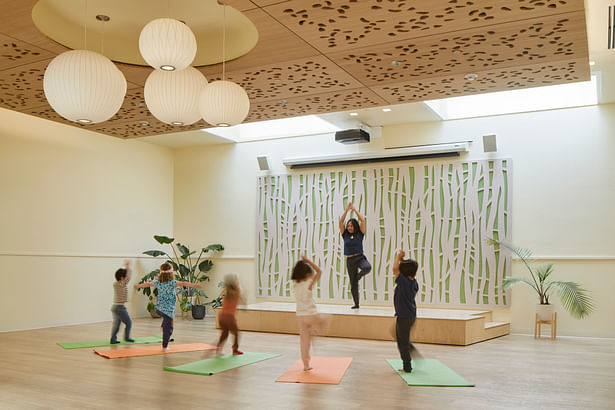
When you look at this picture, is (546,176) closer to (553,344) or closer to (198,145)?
(553,344)

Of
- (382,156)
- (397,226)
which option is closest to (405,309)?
(397,226)

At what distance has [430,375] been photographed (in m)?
6.34

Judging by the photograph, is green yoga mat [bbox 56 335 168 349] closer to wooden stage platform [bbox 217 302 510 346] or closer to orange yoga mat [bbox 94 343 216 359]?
orange yoga mat [bbox 94 343 216 359]

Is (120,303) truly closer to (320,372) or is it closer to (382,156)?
(320,372)

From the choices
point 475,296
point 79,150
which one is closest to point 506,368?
point 475,296

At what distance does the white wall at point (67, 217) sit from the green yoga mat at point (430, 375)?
272 inches

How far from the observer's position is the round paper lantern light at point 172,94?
5.30 meters

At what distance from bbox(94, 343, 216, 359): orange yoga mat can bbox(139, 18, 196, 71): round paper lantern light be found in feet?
14.5

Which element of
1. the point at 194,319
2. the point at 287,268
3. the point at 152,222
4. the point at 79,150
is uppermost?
the point at 79,150

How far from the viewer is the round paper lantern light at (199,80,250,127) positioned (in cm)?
532

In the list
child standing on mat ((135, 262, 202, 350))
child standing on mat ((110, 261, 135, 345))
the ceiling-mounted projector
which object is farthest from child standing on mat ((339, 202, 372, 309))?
child standing on mat ((110, 261, 135, 345))

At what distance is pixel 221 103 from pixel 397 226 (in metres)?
6.66

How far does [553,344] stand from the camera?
888cm

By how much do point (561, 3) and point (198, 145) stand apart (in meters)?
9.97
